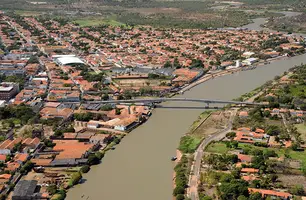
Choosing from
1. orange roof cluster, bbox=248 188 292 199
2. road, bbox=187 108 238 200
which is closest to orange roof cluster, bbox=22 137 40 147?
road, bbox=187 108 238 200

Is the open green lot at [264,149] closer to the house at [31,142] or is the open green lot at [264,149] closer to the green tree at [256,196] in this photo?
the green tree at [256,196]

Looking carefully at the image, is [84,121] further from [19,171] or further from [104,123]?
[19,171]

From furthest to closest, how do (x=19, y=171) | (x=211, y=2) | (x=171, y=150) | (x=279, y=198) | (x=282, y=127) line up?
(x=211, y=2) → (x=282, y=127) → (x=171, y=150) → (x=19, y=171) → (x=279, y=198)

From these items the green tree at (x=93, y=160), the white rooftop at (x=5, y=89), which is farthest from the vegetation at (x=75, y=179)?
the white rooftop at (x=5, y=89)

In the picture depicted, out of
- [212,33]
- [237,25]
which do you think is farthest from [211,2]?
[212,33]

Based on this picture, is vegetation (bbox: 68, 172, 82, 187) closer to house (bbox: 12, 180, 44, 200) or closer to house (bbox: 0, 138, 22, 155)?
house (bbox: 12, 180, 44, 200)

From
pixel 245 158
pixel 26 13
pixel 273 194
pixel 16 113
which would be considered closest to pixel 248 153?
pixel 245 158

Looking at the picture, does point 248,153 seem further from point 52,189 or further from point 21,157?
point 21,157
